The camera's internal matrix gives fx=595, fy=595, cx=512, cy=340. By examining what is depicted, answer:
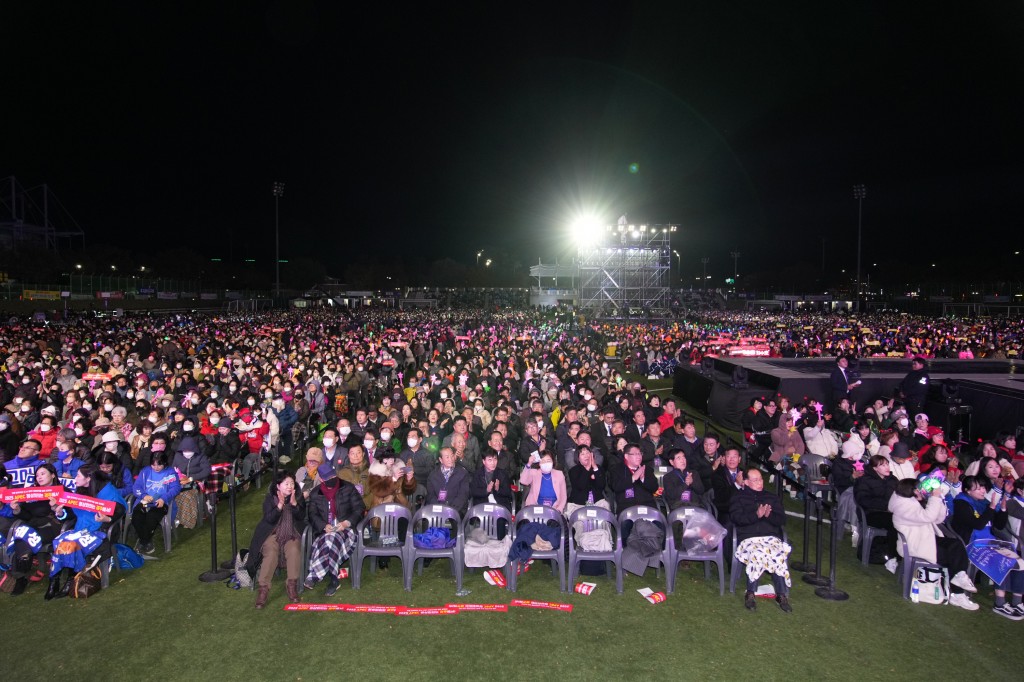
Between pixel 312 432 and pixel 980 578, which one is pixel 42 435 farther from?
pixel 980 578

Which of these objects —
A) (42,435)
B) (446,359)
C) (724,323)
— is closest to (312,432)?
(42,435)

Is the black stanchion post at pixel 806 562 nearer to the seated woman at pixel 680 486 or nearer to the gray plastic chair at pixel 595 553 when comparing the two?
the seated woman at pixel 680 486

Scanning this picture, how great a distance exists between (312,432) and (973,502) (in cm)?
1032

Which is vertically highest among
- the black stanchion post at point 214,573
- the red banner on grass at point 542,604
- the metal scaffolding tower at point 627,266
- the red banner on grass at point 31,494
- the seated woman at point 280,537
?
the metal scaffolding tower at point 627,266

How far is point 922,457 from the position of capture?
7906mm

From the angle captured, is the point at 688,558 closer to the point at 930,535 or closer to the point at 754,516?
the point at 754,516

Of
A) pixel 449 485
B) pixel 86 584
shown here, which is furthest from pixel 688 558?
pixel 86 584

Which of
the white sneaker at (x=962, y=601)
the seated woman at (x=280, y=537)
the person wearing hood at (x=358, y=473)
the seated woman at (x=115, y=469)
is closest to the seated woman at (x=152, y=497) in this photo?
the seated woman at (x=115, y=469)

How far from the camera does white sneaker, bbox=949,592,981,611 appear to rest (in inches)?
217

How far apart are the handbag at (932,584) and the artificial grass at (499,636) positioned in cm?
14

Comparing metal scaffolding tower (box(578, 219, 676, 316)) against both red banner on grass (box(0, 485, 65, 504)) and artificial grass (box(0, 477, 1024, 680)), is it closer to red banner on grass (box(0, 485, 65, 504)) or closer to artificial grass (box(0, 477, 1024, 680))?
artificial grass (box(0, 477, 1024, 680))

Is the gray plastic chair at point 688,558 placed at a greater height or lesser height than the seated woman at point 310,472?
lesser

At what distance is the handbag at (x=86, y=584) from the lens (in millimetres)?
5574

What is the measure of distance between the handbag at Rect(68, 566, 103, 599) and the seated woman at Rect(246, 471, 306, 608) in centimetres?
144
